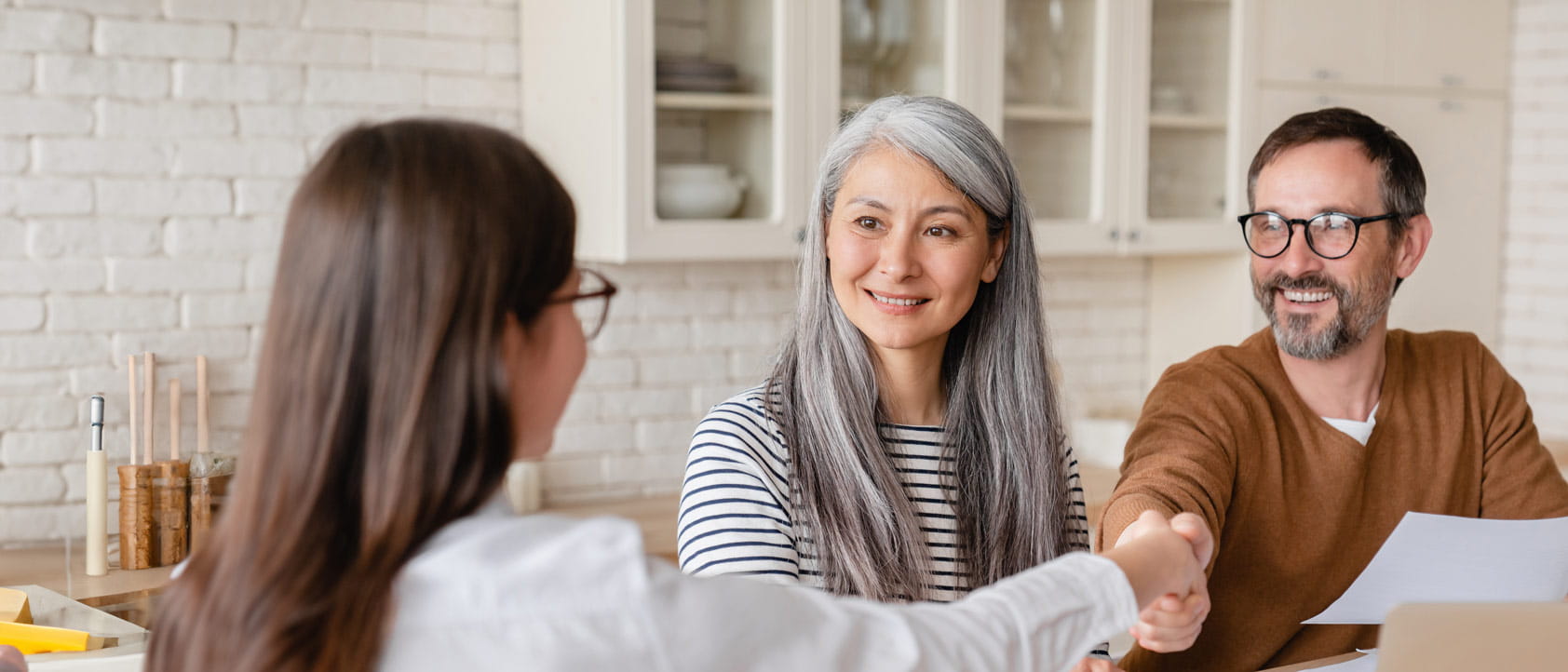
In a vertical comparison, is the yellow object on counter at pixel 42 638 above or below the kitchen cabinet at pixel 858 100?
below

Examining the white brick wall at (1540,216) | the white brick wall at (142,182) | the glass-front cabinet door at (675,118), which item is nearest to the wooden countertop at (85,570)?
the white brick wall at (142,182)

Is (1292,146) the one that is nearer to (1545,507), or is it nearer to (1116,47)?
(1545,507)

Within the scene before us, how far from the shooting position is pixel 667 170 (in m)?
2.91

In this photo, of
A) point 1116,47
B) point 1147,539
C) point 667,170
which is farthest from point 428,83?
point 1147,539

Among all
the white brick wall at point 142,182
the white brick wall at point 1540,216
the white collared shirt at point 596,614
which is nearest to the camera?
the white collared shirt at point 596,614

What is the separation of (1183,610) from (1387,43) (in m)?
3.08

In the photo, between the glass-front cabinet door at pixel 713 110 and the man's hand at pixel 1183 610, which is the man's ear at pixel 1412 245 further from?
the glass-front cabinet door at pixel 713 110

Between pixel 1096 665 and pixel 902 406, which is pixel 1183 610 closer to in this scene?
pixel 1096 665

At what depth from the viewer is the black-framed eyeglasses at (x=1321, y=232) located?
1814mm

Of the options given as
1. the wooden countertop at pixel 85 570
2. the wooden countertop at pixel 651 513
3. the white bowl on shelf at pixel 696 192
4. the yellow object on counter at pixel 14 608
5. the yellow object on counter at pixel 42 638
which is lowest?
the wooden countertop at pixel 651 513

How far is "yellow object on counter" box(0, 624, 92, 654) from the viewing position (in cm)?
174

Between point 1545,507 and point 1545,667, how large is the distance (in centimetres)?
79

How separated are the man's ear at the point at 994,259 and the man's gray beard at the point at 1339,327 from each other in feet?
1.33

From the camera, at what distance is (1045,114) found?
3406 millimetres
